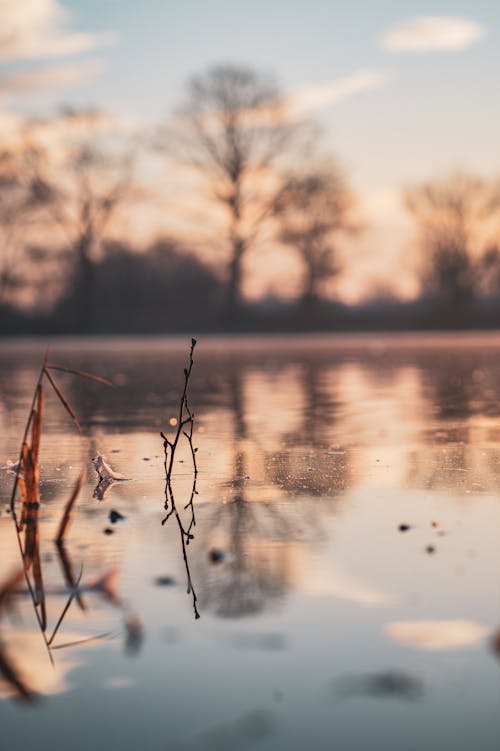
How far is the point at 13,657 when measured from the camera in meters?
4.11

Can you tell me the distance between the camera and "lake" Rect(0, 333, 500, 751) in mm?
3439

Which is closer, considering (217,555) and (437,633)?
(437,633)

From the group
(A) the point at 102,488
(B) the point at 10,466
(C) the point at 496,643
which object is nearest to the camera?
(C) the point at 496,643

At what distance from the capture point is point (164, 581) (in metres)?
5.24

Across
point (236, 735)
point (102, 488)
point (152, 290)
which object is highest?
point (152, 290)

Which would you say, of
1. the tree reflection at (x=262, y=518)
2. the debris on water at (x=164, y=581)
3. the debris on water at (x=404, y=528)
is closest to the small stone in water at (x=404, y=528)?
the debris on water at (x=404, y=528)

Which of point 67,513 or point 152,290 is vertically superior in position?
point 152,290

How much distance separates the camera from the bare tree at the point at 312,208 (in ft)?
195

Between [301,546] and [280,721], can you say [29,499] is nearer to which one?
[301,546]

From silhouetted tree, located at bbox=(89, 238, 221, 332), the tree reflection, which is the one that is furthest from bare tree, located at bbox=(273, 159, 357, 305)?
the tree reflection

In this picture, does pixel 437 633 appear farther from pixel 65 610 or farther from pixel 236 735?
pixel 65 610

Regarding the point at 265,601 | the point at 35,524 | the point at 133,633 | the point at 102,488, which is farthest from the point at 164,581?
the point at 102,488

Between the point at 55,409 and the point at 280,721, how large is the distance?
13488mm

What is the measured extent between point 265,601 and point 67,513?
8.54 ft
